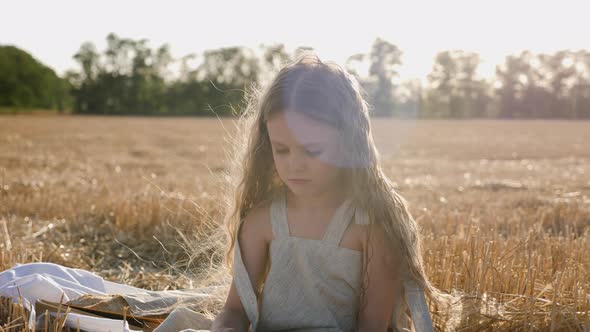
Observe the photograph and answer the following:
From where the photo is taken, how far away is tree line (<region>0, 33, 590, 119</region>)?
72.6 meters

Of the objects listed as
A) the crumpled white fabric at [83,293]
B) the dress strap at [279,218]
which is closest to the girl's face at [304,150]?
the dress strap at [279,218]

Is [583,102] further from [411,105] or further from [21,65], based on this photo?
[21,65]

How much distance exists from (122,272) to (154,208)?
1.00 meters

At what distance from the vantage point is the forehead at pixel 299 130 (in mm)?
2287


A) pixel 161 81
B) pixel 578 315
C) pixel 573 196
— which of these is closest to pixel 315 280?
pixel 578 315

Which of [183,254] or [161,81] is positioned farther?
[161,81]

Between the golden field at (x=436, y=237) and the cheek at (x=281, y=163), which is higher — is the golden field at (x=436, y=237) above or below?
below

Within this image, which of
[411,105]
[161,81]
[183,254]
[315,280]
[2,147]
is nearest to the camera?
[315,280]

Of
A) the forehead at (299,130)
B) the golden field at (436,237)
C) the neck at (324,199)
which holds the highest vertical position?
the forehead at (299,130)

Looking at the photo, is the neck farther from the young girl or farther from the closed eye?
the closed eye

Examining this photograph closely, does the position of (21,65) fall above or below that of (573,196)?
above

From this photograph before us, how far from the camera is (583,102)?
75.5 metres

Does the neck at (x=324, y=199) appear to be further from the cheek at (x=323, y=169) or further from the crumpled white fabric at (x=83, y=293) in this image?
the crumpled white fabric at (x=83, y=293)

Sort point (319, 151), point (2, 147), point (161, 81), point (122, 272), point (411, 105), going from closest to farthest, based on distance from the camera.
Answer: point (319, 151), point (122, 272), point (2, 147), point (411, 105), point (161, 81)
